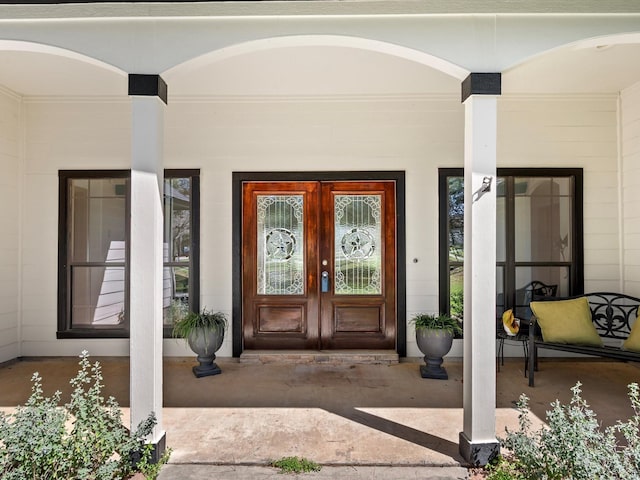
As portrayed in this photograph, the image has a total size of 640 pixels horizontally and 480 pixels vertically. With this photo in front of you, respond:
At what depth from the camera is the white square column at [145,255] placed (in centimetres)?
255

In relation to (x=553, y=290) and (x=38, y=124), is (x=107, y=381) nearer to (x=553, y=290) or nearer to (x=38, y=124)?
(x=38, y=124)

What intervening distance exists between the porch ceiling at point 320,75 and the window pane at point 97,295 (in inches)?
81.6

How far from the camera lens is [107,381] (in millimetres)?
3930

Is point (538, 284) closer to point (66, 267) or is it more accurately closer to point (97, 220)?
point (97, 220)

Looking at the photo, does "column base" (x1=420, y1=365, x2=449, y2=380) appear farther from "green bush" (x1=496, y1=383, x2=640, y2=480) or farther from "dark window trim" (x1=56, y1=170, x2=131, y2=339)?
"dark window trim" (x1=56, y1=170, x2=131, y2=339)

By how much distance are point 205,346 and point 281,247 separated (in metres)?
1.39

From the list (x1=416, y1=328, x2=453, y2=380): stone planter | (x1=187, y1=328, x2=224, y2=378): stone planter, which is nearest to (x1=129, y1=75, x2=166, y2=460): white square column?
(x1=187, y1=328, x2=224, y2=378): stone planter

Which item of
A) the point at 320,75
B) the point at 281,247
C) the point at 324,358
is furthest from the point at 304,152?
the point at 324,358

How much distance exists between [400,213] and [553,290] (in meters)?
1.98

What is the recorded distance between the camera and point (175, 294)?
4.70m

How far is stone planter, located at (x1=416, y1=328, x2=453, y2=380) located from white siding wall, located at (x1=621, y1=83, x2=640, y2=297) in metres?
2.22

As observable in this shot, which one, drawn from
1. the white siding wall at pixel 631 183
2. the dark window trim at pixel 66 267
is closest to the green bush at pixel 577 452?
the white siding wall at pixel 631 183

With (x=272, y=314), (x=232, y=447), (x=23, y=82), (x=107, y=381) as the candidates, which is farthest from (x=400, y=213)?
(x=23, y=82)

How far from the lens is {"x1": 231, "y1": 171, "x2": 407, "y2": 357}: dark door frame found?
4652mm
